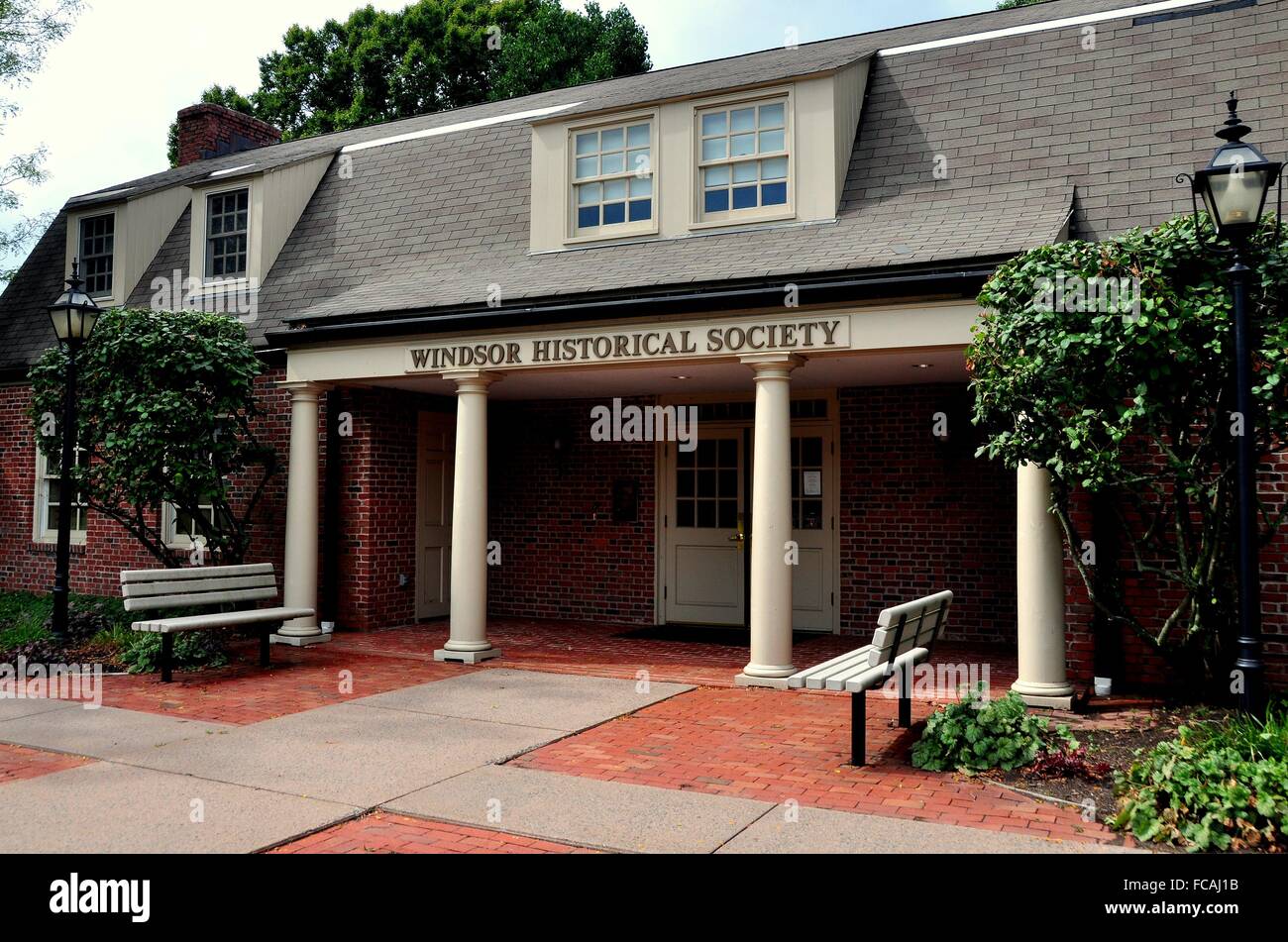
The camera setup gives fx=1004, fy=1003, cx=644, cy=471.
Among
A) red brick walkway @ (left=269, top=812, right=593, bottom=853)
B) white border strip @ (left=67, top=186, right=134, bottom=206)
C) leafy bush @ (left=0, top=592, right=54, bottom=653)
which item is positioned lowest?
red brick walkway @ (left=269, top=812, right=593, bottom=853)

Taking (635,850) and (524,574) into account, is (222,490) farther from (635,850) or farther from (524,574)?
(635,850)

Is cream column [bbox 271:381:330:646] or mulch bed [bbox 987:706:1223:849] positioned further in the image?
cream column [bbox 271:381:330:646]

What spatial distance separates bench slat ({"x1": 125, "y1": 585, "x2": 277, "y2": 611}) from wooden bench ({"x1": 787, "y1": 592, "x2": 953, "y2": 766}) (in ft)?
19.3

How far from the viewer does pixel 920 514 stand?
1084 centimetres

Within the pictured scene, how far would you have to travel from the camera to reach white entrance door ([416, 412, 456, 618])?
491 inches

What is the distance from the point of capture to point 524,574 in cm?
1309

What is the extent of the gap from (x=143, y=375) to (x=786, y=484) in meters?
6.91

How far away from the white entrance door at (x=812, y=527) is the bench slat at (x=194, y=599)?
571 cm

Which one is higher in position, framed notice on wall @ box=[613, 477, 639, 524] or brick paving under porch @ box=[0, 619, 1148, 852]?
framed notice on wall @ box=[613, 477, 639, 524]

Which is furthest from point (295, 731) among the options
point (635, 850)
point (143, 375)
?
point (143, 375)

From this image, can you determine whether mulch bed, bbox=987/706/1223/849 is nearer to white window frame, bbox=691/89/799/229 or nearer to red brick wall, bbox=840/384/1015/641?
red brick wall, bbox=840/384/1015/641

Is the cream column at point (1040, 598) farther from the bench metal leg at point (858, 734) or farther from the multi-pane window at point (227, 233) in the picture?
the multi-pane window at point (227, 233)

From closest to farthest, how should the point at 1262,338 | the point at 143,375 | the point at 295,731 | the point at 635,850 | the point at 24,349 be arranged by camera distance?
the point at 635,850 → the point at 1262,338 → the point at 295,731 → the point at 143,375 → the point at 24,349

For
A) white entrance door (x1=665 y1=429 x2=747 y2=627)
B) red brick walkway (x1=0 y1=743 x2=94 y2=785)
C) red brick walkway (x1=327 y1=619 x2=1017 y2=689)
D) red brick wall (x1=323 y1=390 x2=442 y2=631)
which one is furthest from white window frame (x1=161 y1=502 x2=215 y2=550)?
red brick walkway (x1=0 y1=743 x2=94 y2=785)
